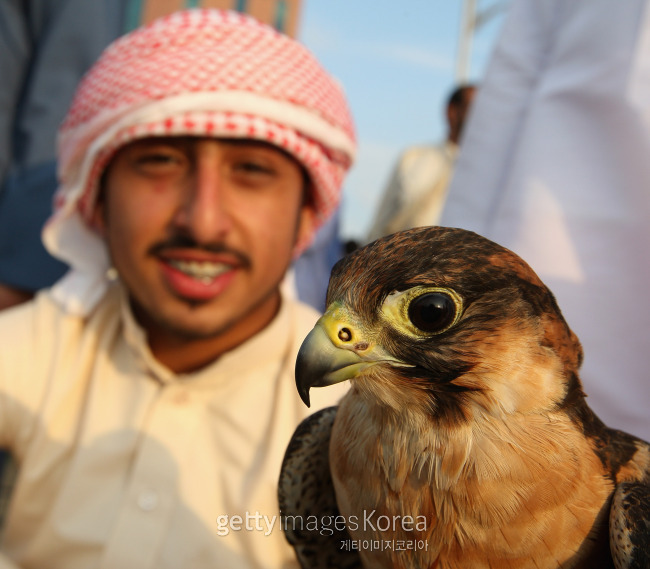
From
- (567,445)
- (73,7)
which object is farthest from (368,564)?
(73,7)

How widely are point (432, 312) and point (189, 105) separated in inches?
60.0

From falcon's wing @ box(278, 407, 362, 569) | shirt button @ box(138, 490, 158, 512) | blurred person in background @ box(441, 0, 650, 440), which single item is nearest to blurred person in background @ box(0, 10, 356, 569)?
shirt button @ box(138, 490, 158, 512)

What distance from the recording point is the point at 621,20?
6.13 feet

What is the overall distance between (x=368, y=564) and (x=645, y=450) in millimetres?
592

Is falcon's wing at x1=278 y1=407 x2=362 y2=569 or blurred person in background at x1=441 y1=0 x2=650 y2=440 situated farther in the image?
blurred person in background at x1=441 y1=0 x2=650 y2=440

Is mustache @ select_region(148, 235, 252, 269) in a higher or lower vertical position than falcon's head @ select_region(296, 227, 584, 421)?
lower

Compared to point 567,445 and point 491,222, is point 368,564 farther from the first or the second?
point 491,222

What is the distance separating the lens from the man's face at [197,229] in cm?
206

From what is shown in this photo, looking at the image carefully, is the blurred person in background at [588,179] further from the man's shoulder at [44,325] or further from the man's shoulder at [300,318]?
the man's shoulder at [44,325]

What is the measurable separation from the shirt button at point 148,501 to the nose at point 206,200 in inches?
33.9

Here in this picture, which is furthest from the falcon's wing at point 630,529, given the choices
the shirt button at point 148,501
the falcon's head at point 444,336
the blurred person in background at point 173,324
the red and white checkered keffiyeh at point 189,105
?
the red and white checkered keffiyeh at point 189,105

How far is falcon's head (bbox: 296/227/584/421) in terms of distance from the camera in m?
0.95

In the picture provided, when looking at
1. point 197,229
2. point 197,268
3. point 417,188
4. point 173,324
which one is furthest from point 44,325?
point 417,188

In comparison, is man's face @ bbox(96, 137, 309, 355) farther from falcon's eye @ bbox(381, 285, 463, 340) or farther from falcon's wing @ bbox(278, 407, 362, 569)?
falcon's eye @ bbox(381, 285, 463, 340)
